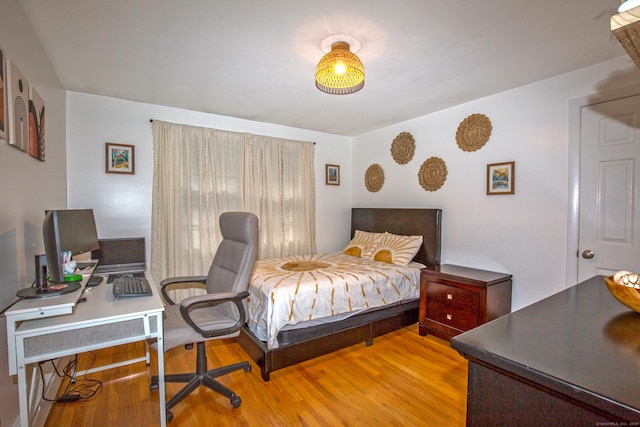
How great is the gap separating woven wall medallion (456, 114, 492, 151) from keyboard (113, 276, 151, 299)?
10.6 ft

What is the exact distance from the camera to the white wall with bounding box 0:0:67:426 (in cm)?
144

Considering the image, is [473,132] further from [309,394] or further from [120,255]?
[120,255]

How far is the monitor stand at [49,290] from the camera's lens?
148 centimetres

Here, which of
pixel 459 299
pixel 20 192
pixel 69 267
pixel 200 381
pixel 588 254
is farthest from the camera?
pixel 459 299

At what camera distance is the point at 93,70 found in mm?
2406

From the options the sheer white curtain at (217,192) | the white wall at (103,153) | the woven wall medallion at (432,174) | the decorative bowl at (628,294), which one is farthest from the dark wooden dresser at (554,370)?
the white wall at (103,153)

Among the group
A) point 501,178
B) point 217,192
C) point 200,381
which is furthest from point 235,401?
point 501,178

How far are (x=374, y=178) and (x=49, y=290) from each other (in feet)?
12.0

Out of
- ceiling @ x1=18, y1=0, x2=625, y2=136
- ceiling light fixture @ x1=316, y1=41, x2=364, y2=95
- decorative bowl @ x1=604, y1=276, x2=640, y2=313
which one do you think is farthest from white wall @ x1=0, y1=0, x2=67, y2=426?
decorative bowl @ x1=604, y1=276, x2=640, y2=313

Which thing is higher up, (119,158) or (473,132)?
(473,132)

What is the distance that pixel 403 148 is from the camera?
384 centimetres

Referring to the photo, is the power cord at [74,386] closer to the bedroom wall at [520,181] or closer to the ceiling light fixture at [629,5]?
the ceiling light fixture at [629,5]

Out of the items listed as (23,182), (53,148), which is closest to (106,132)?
(53,148)

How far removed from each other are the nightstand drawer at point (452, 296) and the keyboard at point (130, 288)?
248cm
